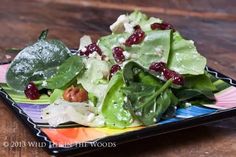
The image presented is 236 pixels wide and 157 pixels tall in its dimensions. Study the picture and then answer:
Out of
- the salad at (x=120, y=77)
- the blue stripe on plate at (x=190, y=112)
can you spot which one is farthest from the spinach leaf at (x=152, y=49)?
the blue stripe on plate at (x=190, y=112)

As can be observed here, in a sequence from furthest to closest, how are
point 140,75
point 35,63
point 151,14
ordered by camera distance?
point 151,14, point 35,63, point 140,75

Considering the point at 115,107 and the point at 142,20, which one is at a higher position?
the point at 142,20

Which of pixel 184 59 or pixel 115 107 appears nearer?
pixel 115 107

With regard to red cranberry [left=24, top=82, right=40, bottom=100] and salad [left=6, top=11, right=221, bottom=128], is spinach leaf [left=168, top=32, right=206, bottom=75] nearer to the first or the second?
salad [left=6, top=11, right=221, bottom=128]

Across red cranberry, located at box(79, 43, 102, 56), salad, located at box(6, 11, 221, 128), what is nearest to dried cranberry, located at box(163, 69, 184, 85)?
salad, located at box(6, 11, 221, 128)

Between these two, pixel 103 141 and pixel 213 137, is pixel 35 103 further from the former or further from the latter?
pixel 213 137

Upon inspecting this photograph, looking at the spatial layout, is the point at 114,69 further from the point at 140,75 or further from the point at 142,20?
the point at 142,20

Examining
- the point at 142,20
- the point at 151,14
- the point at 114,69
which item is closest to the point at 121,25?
the point at 142,20
